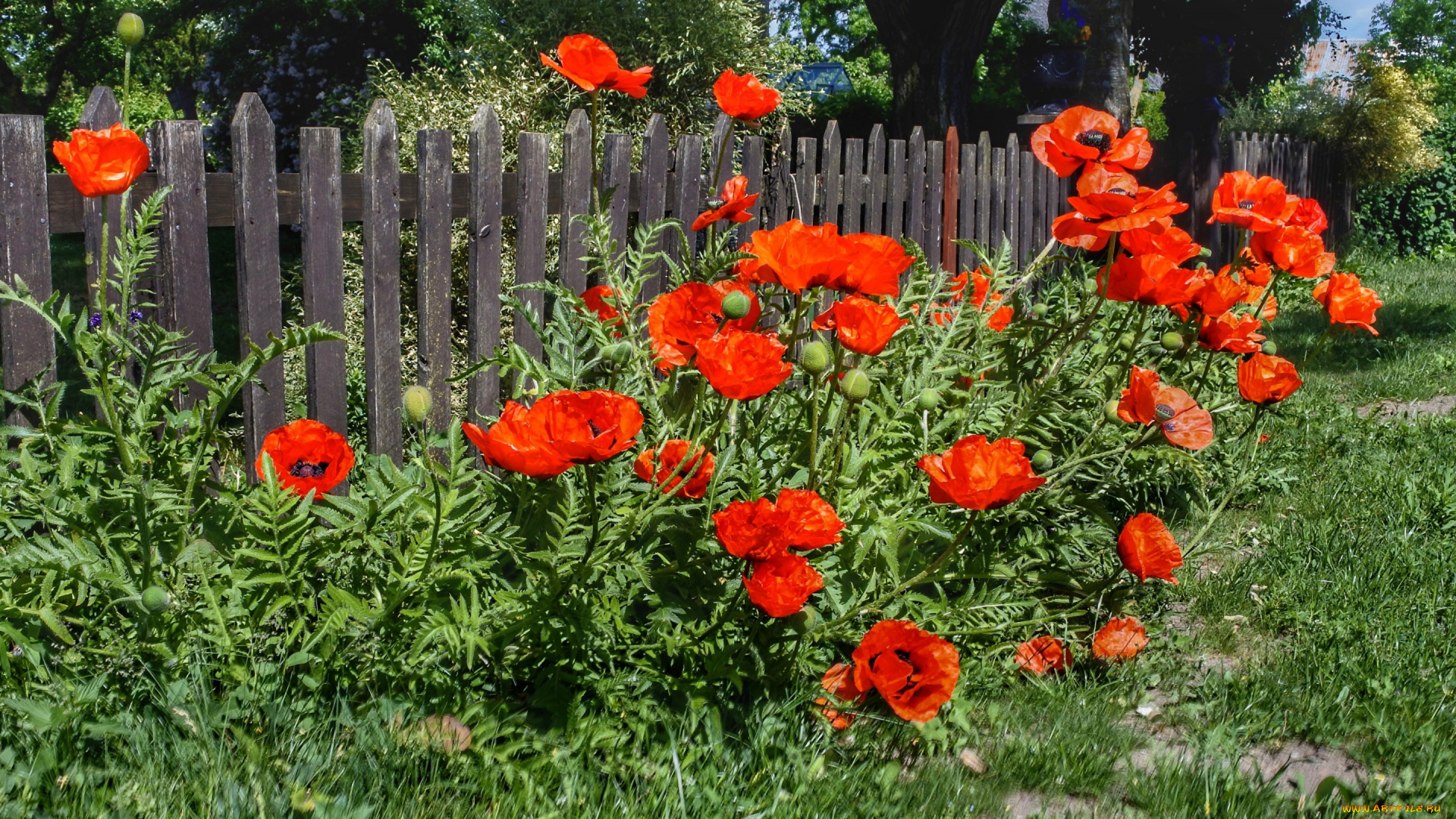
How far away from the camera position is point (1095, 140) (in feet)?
7.48

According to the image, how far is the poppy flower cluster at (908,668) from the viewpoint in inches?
68.0

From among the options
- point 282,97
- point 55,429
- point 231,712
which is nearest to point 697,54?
point 55,429

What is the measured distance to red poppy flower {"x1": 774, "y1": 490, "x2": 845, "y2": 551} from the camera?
1.57 meters

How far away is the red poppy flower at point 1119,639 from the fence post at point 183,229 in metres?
2.11

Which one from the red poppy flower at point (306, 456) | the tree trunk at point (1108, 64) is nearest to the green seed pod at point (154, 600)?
the red poppy flower at point (306, 456)

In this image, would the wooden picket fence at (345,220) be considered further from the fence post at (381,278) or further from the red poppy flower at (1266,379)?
the red poppy flower at (1266,379)

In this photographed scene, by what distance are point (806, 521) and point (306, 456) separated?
2.81 feet

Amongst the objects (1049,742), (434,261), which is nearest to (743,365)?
(1049,742)

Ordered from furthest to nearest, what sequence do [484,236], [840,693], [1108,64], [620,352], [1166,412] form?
[1108,64] → [484,236] → [1166,412] → [840,693] → [620,352]

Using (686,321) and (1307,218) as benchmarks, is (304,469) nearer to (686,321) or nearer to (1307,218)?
(686,321)

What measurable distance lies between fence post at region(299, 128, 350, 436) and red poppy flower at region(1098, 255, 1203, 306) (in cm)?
188

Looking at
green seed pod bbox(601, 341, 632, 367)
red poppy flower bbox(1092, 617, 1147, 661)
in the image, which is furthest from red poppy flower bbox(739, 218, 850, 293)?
red poppy flower bbox(1092, 617, 1147, 661)

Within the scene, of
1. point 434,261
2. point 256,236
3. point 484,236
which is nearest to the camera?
point 256,236

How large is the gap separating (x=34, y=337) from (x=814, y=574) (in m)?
1.92
